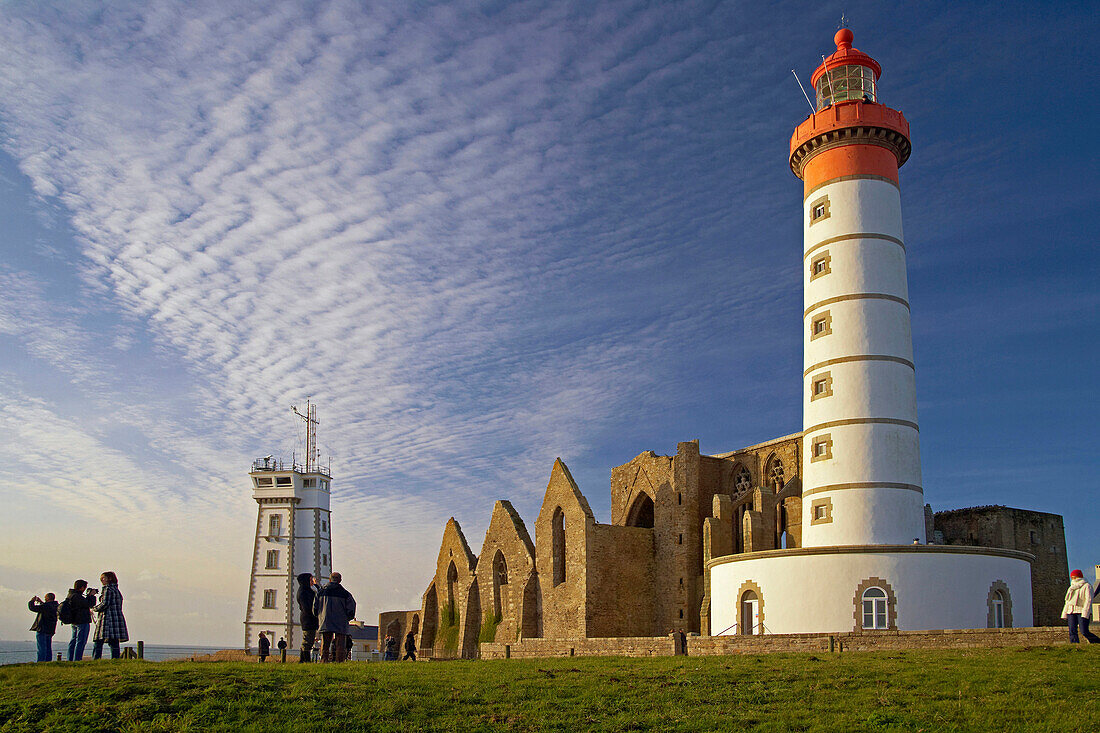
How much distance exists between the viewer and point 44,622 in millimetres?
18656

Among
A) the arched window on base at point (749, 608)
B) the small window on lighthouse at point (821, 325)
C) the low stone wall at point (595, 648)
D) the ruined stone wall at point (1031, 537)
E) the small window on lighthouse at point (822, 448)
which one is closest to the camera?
the low stone wall at point (595, 648)

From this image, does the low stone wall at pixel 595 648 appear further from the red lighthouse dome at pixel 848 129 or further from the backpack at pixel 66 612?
the red lighthouse dome at pixel 848 129

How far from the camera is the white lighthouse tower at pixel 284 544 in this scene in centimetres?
5856

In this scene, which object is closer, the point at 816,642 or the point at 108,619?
the point at 108,619

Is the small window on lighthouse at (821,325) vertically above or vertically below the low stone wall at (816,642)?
above

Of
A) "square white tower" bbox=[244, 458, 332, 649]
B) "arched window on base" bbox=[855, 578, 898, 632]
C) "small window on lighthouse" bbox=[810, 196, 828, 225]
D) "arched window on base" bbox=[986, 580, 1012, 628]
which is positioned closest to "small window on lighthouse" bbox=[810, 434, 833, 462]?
"arched window on base" bbox=[855, 578, 898, 632]

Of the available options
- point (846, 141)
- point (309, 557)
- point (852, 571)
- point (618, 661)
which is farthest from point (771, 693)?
point (309, 557)

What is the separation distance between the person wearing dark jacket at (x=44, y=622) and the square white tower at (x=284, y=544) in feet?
134

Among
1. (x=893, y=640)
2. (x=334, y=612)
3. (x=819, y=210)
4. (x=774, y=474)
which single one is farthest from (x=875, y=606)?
(x=334, y=612)

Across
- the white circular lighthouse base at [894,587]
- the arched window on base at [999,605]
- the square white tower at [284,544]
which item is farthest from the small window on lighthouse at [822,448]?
the square white tower at [284,544]

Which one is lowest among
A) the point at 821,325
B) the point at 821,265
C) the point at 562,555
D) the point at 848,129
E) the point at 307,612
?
the point at 307,612

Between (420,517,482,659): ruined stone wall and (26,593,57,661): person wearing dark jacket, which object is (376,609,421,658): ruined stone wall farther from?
(26,593,57,661): person wearing dark jacket

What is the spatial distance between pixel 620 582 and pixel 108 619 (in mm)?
23227

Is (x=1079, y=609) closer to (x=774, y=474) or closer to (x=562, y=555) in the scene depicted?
(x=774, y=474)
